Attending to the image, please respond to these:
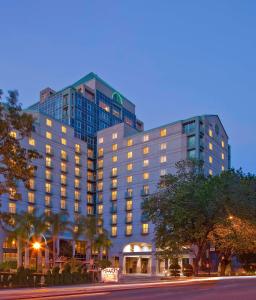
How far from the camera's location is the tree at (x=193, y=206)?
6181cm

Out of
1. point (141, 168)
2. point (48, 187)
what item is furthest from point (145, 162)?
point (48, 187)

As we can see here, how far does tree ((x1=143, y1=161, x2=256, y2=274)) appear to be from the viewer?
61.8 meters

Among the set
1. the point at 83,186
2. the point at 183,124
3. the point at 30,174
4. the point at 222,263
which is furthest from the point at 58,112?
the point at 30,174

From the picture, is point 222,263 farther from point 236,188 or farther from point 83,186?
point 83,186

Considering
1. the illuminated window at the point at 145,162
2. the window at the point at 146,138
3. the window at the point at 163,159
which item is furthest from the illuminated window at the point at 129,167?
the window at the point at 163,159

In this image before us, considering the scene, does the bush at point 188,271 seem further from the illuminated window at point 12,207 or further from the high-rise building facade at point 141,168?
the illuminated window at point 12,207

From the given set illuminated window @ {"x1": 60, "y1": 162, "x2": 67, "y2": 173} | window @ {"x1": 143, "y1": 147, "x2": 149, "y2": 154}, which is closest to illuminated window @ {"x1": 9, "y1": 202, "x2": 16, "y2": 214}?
illuminated window @ {"x1": 60, "y1": 162, "x2": 67, "y2": 173}

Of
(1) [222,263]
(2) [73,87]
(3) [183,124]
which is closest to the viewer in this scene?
(1) [222,263]

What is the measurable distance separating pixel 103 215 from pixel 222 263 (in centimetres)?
6227

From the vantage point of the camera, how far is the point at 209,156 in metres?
122

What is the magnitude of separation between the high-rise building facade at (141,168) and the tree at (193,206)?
1825 inches

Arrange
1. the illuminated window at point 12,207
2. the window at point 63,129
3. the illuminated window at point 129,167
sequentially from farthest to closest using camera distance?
1. the window at point 63,129
2. the illuminated window at point 129,167
3. the illuminated window at point 12,207

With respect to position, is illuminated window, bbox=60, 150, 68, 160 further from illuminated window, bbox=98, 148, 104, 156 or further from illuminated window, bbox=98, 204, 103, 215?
illuminated window, bbox=98, 204, 103, 215

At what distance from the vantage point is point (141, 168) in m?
124
